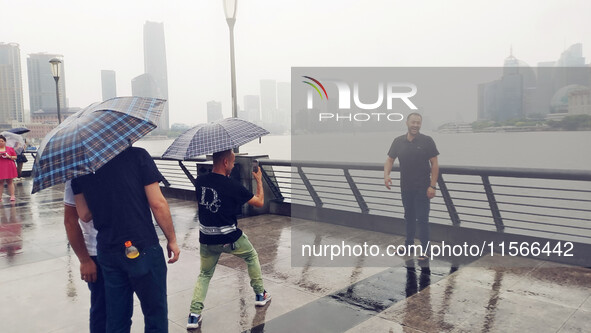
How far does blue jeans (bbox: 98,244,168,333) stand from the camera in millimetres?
3025

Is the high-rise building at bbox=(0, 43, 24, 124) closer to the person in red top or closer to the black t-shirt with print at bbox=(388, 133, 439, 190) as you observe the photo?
the person in red top

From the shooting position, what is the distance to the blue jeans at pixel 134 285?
3.03 m

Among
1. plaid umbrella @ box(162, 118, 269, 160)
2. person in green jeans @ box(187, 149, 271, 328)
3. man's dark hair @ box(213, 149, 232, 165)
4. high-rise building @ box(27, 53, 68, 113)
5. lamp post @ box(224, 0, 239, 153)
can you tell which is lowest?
person in green jeans @ box(187, 149, 271, 328)

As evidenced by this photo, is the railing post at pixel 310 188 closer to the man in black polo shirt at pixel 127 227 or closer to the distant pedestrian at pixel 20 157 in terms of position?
the man in black polo shirt at pixel 127 227

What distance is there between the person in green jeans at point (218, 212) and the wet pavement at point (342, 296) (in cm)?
51

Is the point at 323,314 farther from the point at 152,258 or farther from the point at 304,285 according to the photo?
the point at 152,258

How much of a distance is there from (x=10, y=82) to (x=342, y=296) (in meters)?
77.3

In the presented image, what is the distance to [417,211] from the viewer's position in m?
6.73

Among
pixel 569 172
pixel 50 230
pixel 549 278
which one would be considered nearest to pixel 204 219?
pixel 549 278

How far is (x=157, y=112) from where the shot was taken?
324 cm

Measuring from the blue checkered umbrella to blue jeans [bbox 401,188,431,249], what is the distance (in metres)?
4.43

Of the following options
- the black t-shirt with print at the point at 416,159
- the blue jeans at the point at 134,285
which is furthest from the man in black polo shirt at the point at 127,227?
the black t-shirt with print at the point at 416,159

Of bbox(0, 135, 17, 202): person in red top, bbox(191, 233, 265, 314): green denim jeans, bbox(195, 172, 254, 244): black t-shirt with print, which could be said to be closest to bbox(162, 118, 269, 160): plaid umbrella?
bbox(195, 172, 254, 244): black t-shirt with print

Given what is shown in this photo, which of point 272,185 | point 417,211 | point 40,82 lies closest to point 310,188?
point 272,185
